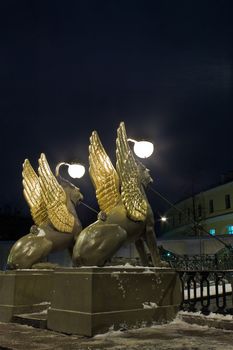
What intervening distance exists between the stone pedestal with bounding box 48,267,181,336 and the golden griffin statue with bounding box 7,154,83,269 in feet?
4.89

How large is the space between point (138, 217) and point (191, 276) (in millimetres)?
1564

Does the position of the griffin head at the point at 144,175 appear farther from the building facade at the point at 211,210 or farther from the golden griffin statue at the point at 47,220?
the building facade at the point at 211,210

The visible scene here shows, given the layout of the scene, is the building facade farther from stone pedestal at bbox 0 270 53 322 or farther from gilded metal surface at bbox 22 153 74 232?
stone pedestal at bbox 0 270 53 322

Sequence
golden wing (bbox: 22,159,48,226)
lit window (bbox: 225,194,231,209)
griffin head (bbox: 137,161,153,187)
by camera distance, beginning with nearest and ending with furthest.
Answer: griffin head (bbox: 137,161,153,187), golden wing (bbox: 22,159,48,226), lit window (bbox: 225,194,231,209)

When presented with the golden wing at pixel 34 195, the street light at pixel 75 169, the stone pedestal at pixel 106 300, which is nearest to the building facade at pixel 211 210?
the street light at pixel 75 169

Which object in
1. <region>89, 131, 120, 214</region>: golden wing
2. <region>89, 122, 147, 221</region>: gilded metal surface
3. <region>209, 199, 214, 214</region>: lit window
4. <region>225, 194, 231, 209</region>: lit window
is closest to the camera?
<region>89, 122, 147, 221</region>: gilded metal surface

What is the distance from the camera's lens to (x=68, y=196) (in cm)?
813

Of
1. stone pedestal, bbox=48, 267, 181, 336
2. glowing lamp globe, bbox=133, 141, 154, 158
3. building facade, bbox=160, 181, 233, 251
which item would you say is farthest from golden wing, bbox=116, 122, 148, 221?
building facade, bbox=160, 181, 233, 251

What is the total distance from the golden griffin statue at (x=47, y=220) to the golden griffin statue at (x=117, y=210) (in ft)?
4.11

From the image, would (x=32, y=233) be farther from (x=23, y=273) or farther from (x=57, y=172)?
(x=57, y=172)

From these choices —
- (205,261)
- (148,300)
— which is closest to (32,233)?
(148,300)

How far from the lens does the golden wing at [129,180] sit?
6.60 m

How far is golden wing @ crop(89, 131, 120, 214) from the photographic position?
684 cm

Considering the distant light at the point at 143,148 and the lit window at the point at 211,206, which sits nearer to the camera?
the distant light at the point at 143,148
